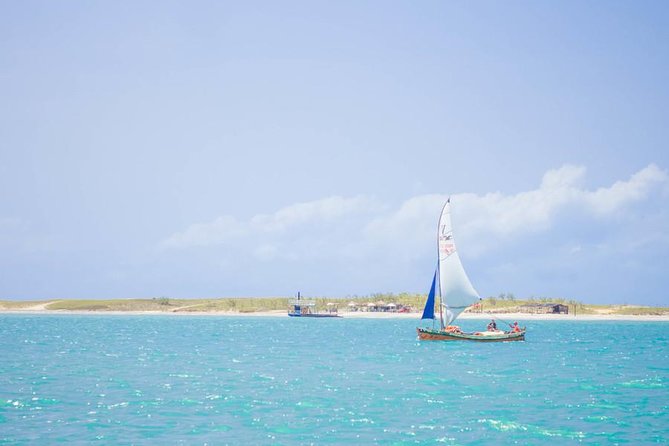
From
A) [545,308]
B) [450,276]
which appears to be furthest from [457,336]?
[545,308]

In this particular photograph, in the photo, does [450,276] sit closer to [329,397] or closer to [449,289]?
[449,289]

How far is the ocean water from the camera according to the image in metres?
30.5

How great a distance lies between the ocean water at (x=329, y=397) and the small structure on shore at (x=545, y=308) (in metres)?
116

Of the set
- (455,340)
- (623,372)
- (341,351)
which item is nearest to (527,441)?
(623,372)

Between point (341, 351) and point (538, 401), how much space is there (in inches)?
1313

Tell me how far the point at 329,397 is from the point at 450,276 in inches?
1801

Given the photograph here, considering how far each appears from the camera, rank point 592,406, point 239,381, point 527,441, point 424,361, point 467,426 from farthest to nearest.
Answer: point 424,361, point 239,381, point 592,406, point 467,426, point 527,441

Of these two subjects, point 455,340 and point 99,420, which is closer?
point 99,420

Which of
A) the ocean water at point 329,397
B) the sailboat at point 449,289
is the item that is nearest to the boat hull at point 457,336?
the sailboat at point 449,289

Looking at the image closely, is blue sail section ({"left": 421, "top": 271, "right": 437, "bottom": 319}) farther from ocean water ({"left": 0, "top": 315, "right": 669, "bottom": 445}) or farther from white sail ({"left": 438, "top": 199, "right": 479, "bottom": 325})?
ocean water ({"left": 0, "top": 315, "right": 669, "bottom": 445})

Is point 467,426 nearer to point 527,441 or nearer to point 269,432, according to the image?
point 527,441

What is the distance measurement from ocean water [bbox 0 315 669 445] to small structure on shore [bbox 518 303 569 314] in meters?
116

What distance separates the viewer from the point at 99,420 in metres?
32.9

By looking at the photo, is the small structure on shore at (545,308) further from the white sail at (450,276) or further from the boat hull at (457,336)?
the white sail at (450,276)
